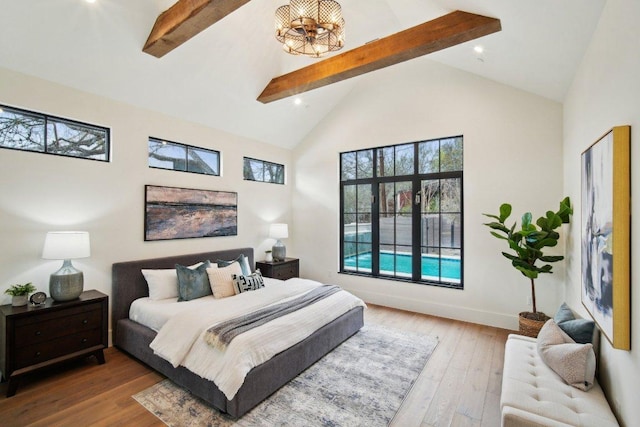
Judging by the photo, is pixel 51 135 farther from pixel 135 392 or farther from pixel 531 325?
pixel 531 325

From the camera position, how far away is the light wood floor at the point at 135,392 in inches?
87.0

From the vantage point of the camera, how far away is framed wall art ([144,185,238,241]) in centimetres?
383

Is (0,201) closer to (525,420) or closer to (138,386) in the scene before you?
(138,386)

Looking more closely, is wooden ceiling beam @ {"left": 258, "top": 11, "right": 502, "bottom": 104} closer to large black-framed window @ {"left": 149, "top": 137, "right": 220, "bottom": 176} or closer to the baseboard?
large black-framed window @ {"left": 149, "top": 137, "right": 220, "bottom": 176}

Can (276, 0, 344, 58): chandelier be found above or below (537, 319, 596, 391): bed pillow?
above

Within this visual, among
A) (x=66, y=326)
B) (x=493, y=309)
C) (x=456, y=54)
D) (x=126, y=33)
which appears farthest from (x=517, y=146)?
(x=66, y=326)

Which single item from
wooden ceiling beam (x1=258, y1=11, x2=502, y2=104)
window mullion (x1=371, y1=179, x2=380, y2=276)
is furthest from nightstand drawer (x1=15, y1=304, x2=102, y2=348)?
window mullion (x1=371, y1=179, x2=380, y2=276)

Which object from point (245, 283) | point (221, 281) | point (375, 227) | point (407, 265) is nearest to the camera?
point (221, 281)

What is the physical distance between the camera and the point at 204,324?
2.60 metres

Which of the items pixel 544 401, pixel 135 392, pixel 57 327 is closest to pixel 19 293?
pixel 57 327

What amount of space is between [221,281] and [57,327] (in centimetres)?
152

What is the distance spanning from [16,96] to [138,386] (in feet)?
9.72

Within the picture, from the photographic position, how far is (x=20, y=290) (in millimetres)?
2658

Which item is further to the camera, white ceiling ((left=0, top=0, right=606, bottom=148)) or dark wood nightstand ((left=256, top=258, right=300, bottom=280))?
dark wood nightstand ((left=256, top=258, right=300, bottom=280))
